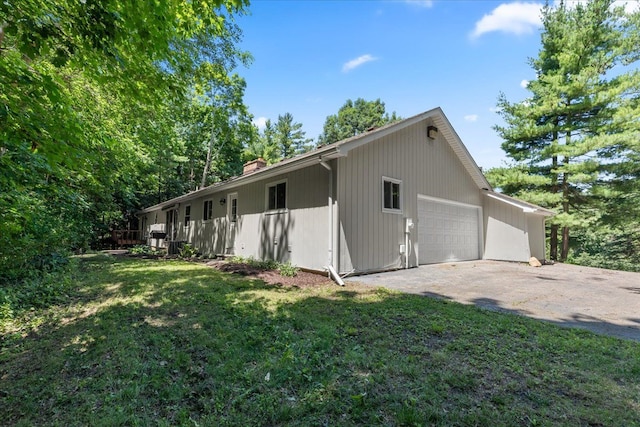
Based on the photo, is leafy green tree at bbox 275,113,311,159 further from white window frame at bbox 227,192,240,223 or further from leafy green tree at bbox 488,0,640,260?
white window frame at bbox 227,192,240,223

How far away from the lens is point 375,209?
7.93 meters

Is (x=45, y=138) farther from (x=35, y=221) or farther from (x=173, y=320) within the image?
(x=35, y=221)

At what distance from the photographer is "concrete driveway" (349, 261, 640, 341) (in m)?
4.22

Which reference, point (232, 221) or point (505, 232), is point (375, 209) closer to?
point (232, 221)

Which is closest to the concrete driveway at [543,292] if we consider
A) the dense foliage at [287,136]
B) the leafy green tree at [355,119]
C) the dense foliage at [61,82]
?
the dense foliage at [61,82]

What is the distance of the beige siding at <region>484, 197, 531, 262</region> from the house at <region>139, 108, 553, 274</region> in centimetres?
4

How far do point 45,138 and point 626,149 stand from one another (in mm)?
18385

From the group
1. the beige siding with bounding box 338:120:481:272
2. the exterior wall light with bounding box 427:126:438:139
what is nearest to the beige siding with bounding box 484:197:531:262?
the beige siding with bounding box 338:120:481:272

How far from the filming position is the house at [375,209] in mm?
7293

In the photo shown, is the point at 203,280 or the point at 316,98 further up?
the point at 316,98

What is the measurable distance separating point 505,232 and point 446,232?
9.92 ft

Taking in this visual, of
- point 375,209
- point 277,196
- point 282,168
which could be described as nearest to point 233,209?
point 277,196

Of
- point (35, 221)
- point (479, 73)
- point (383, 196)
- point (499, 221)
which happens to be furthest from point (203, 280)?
point (499, 221)

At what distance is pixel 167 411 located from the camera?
2.18 m
